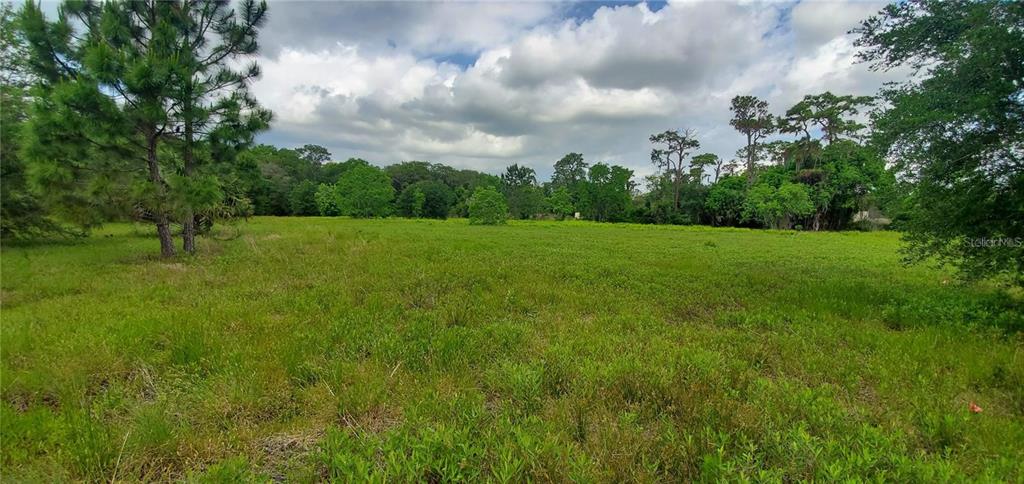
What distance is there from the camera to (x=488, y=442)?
2764 mm

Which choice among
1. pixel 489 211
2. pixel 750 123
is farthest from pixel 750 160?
pixel 489 211

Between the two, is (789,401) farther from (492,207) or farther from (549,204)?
(549,204)

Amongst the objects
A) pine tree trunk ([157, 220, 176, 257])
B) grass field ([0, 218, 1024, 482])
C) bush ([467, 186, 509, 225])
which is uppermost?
bush ([467, 186, 509, 225])

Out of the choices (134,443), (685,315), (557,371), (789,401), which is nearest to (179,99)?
(134,443)

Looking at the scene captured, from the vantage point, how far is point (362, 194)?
56.4 meters

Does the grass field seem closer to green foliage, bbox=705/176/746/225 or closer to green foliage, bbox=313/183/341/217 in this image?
green foliage, bbox=705/176/746/225

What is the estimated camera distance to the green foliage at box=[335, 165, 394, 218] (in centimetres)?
5662

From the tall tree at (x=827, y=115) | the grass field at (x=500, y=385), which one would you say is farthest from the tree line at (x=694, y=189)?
the grass field at (x=500, y=385)

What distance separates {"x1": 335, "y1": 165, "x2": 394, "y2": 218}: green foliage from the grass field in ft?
168

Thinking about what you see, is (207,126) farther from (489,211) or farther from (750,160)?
(750,160)

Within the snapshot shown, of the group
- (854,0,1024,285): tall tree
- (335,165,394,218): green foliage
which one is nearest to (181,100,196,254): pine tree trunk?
(854,0,1024,285): tall tree

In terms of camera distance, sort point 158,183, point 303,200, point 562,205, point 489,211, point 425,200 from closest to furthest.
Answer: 1. point 158,183
2. point 489,211
3. point 303,200
4. point 562,205
5. point 425,200

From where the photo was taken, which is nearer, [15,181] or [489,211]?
[15,181]

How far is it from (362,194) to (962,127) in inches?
2285
